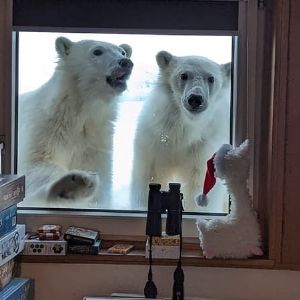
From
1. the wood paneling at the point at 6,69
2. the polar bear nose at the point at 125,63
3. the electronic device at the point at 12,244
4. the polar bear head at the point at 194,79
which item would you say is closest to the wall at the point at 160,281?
the electronic device at the point at 12,244

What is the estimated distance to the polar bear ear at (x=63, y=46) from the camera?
6.48ft

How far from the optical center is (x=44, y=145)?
2.01 m

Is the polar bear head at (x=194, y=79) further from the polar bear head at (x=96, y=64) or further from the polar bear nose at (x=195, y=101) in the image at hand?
the polar bear head at (x=96, y=64)

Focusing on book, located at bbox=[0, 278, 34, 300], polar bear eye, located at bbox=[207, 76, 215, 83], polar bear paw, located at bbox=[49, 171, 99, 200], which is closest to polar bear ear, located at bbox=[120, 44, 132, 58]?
polar bear eye, located at bbox=[207, 76, 215, 83]

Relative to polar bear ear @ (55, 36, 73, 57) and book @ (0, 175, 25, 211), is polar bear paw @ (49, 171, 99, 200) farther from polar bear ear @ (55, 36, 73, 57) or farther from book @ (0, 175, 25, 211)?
polar bear ear @ (55, 36, 73, 57)

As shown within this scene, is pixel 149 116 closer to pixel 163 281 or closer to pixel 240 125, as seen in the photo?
pixel 240 125

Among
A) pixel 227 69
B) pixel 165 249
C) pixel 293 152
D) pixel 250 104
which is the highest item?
pixel 227 69

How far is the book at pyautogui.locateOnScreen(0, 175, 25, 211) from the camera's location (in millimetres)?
1723

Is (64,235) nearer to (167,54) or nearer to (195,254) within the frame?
(195,254)

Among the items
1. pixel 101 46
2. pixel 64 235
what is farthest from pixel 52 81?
pixel 64 235

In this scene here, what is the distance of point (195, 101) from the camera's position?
1964 mm

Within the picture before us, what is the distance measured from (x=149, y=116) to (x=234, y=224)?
0.43 metres

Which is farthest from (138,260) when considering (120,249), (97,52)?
(97,52)

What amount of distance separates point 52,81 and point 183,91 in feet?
1.34
